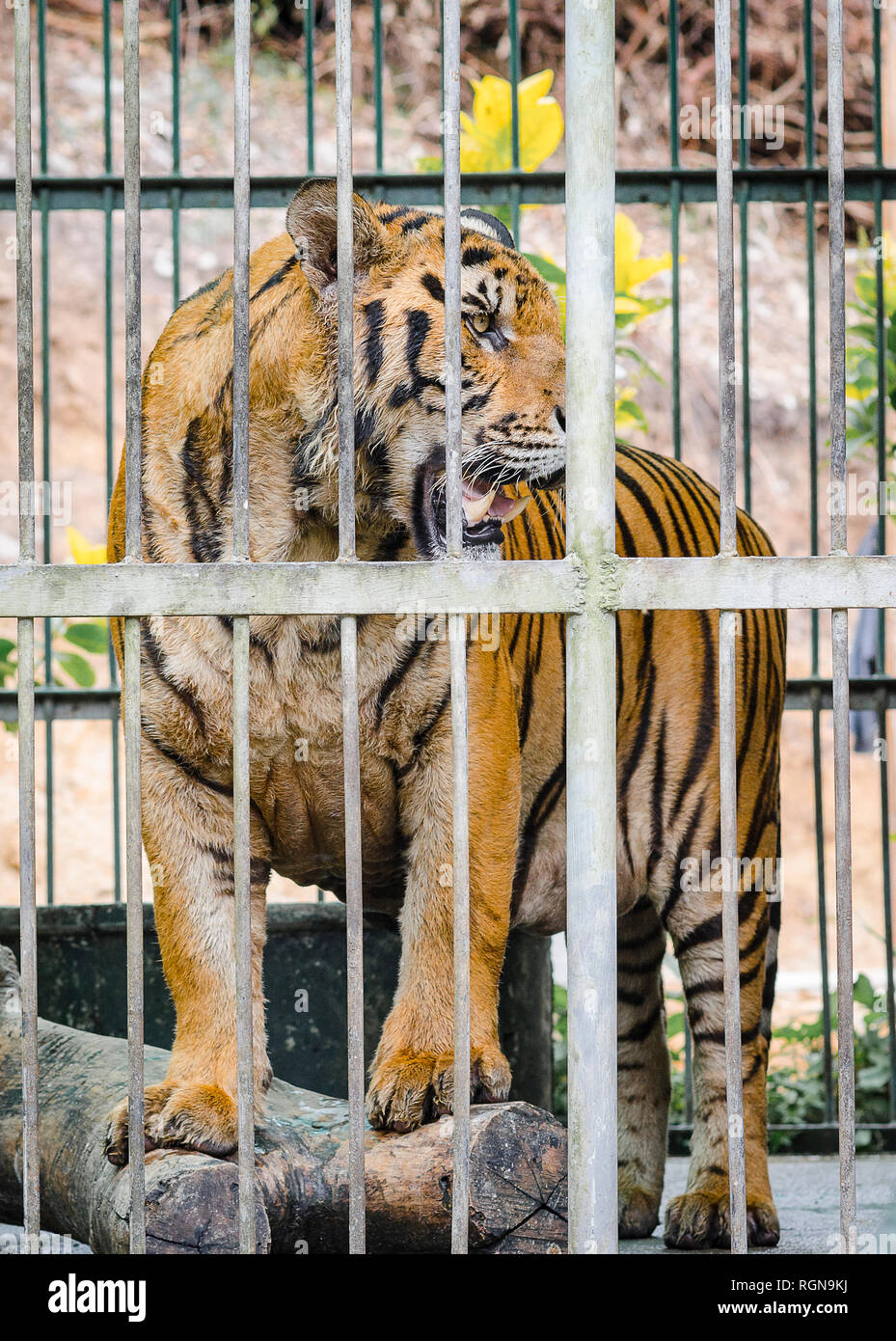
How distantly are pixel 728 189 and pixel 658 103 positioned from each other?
10645mm

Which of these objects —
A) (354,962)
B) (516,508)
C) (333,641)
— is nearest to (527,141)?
(516,508)

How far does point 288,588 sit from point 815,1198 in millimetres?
2369

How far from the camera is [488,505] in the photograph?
2641mm

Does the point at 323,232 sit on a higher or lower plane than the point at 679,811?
higher

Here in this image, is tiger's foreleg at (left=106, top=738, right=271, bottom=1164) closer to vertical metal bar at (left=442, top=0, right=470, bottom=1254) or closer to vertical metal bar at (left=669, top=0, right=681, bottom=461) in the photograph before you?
vertical metal bar at (left=442, top=0, right=470, bottom=1254)

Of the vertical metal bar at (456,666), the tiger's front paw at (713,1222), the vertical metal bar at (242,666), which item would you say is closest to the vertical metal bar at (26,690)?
the vertical metal bar at (242,666)

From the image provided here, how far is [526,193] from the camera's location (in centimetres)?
414

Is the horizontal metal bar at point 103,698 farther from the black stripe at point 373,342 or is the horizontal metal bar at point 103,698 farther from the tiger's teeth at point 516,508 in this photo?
the black stripe at point 373,342

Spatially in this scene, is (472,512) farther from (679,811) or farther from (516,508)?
(679,811)

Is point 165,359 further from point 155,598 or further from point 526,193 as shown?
point 526,193

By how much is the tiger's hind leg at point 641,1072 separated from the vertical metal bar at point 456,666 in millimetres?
1514

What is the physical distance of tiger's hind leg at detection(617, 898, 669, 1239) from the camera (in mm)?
3367

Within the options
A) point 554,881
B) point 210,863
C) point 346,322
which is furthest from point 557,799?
point 346,322

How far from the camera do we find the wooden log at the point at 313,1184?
7.19ft
